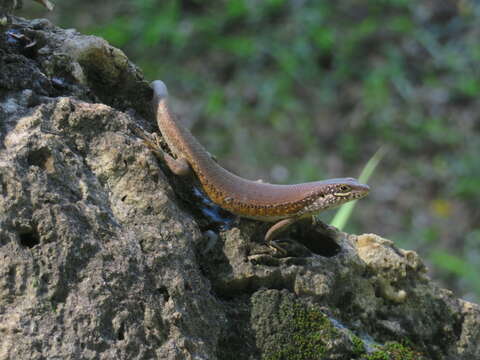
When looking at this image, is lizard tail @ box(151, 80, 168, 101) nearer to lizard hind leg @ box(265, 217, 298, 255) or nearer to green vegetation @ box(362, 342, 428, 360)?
lizard hind leg @ box(265, 217, 298, 255)

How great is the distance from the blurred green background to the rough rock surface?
4.77 metres

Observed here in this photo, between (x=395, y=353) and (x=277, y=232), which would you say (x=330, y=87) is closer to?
(x=277, y=232)

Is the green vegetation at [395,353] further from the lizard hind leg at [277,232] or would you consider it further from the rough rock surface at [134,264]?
the lizard hind leg at [277,232]

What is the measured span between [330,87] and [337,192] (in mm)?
5669

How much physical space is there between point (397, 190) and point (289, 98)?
206 cm

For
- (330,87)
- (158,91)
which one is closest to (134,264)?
(158,91)

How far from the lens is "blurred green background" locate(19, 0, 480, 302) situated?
882cm

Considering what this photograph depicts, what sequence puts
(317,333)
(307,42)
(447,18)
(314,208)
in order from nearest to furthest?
(317,333), (314,208), (307,42), (447,18)

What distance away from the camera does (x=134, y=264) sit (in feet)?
9.30

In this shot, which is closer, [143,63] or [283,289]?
[283,289]

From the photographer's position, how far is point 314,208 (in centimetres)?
391

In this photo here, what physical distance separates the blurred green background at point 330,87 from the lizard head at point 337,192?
435 cm

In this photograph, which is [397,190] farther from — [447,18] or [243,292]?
[243,292]

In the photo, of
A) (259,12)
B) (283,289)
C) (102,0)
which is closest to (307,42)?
(259,12)
